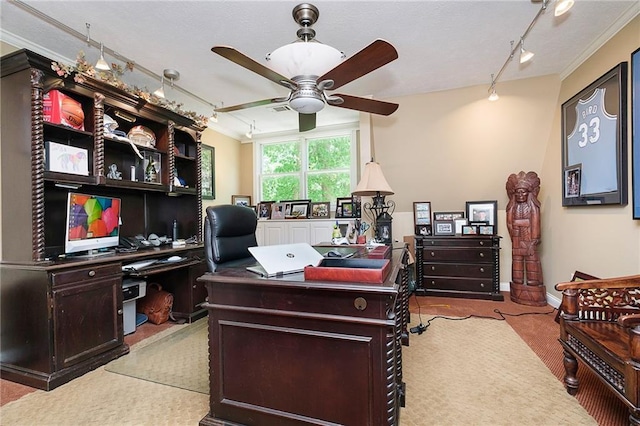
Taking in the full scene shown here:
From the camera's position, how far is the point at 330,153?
5.32 meters

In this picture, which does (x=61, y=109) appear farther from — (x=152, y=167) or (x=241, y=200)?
(x=241, y=200)

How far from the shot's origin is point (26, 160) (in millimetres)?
2057

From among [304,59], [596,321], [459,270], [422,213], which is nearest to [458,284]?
[459,270]

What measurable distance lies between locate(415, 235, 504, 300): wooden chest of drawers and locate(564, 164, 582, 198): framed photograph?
0.89 metres

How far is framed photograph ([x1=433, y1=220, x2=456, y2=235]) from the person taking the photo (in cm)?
399

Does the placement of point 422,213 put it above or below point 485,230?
above

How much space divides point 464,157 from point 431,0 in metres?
2.26

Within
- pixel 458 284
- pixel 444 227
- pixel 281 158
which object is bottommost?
pixel 458 284

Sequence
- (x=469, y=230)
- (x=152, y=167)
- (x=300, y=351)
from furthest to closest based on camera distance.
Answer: (x=469, y=230) < (x=152, y=167) < (x=300, y=351)

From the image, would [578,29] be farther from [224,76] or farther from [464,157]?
[224,76]

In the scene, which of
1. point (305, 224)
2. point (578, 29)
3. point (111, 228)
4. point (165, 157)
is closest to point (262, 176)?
point (305, 224)

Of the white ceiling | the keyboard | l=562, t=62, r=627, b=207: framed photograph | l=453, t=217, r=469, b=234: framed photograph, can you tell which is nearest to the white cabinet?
l=453, t=217, r=469, b=234: framed photograph

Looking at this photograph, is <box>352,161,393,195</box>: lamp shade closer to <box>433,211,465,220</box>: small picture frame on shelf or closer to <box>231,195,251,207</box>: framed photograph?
<box>433,211,465,220</box>: small picture frame on shelf

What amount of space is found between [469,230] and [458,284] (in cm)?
73
